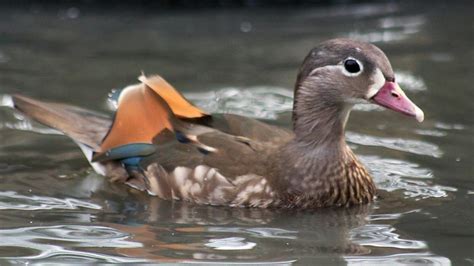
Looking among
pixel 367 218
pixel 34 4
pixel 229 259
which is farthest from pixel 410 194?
pixel 34 4

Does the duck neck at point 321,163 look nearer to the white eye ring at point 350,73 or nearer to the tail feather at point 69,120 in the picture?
the white eye ring at point 350,73

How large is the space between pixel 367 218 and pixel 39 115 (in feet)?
7.28

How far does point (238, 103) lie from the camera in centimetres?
877

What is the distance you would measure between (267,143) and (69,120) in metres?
1.37

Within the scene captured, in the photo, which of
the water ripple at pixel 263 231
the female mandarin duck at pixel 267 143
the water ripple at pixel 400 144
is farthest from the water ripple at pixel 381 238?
the water ripple at pixel 400 144

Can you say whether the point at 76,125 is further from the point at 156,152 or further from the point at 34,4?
the point at 34,4

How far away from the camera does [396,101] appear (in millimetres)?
6598

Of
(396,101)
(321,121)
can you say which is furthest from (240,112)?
(396,101)

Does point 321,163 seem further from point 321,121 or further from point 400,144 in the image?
point 400,144

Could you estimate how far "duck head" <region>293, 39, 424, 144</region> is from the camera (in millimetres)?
6621

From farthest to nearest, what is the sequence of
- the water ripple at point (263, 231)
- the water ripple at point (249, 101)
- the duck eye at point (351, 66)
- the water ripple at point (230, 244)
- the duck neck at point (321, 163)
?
the water ripple at point (249, 101) → the duck neck at point (321, 163) → the duck eye at point (351, 66) → the water ripple at point (263, 231) → the water ripple at point (230, 244)

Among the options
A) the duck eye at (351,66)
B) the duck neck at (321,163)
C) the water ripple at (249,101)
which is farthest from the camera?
the water ripple at (249,101)

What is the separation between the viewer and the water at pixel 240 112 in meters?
6.11

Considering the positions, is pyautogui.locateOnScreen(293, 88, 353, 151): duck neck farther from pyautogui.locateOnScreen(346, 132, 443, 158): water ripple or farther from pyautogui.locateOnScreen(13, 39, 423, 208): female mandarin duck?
pyautogui.locateOnScreen(346, 132, 443, 158): water ripple
